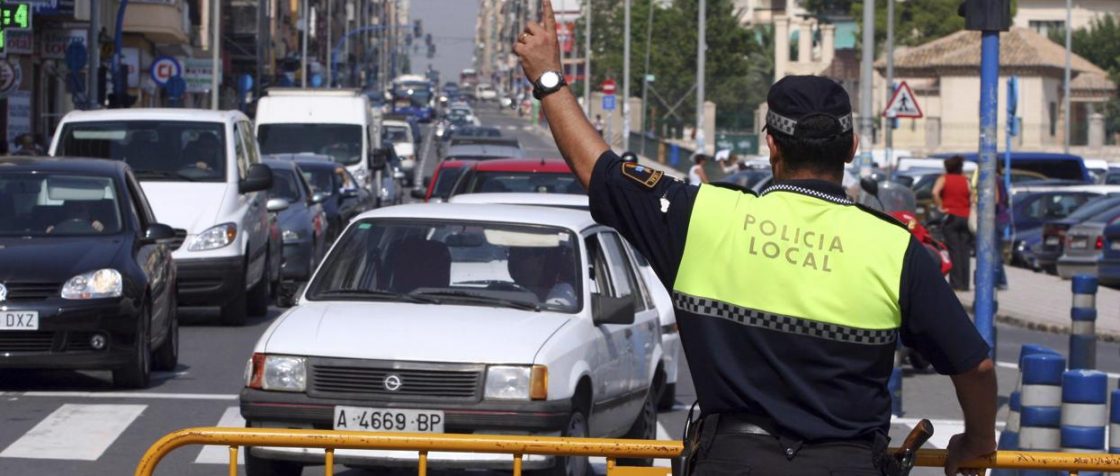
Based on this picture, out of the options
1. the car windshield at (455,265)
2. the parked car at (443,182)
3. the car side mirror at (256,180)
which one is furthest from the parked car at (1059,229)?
the car windshield at (455,265)

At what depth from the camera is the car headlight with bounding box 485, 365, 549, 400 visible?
8219 millimetres

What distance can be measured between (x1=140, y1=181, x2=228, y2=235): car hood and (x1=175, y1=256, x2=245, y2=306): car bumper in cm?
39

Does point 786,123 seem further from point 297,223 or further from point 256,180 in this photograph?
point 297,223

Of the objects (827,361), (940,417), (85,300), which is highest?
(827,361)

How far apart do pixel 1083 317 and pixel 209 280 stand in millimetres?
8028

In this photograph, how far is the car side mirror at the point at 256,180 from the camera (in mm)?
17047

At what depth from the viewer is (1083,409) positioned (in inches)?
308

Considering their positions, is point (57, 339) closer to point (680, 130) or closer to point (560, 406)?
point (560, 406)

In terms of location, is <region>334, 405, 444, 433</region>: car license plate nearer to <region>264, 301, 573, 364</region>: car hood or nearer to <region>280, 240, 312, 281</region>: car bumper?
<region>264, 301, 573, 364</region>: car hood

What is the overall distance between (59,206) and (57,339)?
5.35ft

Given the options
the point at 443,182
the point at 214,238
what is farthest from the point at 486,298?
the point at 443,182

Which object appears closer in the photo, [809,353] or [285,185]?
[809,353]

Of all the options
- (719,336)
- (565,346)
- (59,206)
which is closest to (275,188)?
(59,206)

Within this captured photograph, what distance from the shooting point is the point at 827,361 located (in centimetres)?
385
